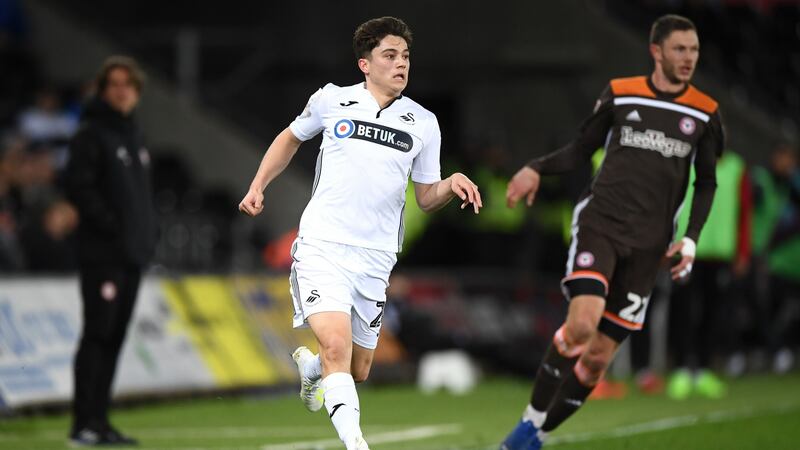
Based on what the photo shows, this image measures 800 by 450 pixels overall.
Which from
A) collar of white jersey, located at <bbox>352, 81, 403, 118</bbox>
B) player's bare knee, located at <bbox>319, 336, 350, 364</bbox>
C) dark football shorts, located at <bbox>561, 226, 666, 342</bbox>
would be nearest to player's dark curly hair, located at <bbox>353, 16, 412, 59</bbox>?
collar of white jersey, located at <bbox>352, 81, 403, 118</bbox>

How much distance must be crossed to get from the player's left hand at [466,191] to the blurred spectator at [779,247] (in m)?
10.7

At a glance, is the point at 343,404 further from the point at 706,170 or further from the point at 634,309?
the point at 706,170

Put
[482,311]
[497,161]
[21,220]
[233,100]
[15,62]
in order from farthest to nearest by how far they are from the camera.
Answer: [233,100]
[15,62]
[497,161]
[482,311]
[21,220]

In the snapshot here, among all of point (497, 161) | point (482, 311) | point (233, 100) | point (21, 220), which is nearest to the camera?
point (21, 220)

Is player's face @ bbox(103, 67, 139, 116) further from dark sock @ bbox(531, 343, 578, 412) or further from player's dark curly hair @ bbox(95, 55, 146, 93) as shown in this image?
dark sock @ bbox(531, 343, 578, 412)

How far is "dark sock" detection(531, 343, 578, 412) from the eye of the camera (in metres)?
8.84

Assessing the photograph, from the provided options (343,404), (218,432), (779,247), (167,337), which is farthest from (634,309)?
(779,247)

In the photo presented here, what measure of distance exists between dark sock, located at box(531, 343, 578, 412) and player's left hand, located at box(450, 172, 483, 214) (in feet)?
4.95

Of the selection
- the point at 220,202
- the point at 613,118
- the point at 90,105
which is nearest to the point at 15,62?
the point at 220,202

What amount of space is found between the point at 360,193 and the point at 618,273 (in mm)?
1908

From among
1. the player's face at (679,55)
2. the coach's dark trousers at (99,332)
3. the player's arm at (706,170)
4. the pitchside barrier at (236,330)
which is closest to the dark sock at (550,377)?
the player's arm at (706,170)

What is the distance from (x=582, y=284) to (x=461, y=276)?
9.07 m

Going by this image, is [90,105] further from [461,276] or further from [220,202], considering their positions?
[220,202]

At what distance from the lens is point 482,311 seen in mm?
17938
